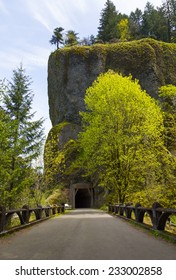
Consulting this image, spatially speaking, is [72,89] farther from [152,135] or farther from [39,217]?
[39,217]

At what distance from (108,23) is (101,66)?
26.9 metres

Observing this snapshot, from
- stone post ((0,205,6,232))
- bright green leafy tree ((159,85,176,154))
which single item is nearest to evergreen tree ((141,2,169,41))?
bright green leafy tree ((159,85,176,154))

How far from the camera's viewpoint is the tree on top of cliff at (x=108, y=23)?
75.8 m

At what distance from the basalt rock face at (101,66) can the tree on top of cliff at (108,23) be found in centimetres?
1844

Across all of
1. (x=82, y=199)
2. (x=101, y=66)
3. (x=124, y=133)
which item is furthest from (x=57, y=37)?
(x=124, y=133)

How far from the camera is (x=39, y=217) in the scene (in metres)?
17.6

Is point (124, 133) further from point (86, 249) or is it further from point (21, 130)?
point (86, 249)

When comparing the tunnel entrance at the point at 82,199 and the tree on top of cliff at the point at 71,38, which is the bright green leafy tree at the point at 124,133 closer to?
the tunnel entrance at the point at 82,199

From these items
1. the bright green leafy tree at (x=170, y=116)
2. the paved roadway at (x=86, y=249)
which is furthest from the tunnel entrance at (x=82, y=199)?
the paved roadway at (x=86, y=249)

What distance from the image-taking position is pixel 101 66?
57281 millimetres

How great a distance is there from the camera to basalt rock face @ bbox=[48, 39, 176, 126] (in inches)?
2176

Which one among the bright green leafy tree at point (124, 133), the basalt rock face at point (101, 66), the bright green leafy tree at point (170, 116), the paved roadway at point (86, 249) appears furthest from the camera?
the basalt rock face at point (101, 66)

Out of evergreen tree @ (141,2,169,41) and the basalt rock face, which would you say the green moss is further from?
evergreen tree @ (141,2,169,41)
